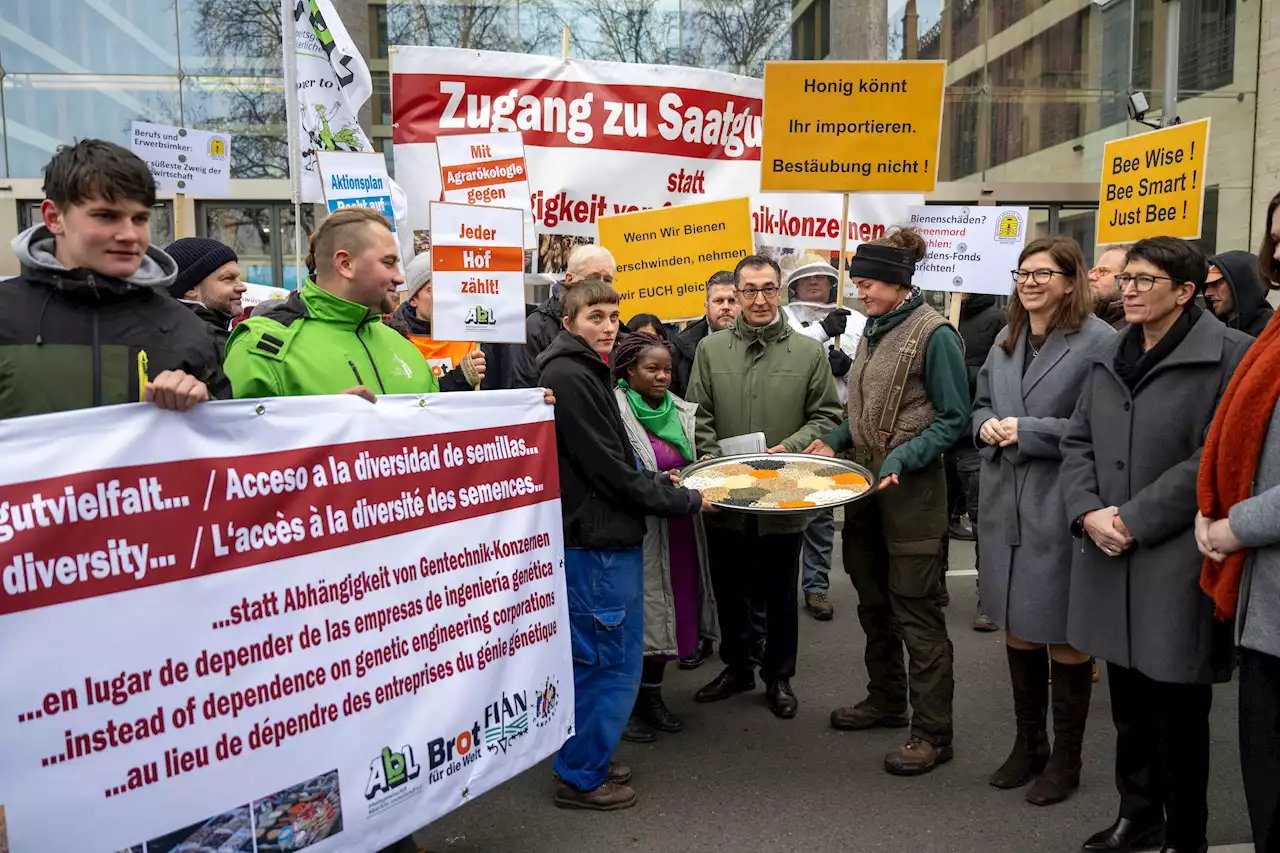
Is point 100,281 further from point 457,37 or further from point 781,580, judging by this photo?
point 457,37

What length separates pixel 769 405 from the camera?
188 inches

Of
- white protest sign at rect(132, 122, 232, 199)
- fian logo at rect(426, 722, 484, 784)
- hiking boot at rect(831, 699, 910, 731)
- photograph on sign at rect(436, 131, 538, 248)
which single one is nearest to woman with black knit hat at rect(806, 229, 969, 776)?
hiking boot at rect(831, 699, 910, 731)

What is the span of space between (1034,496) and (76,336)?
3.23m

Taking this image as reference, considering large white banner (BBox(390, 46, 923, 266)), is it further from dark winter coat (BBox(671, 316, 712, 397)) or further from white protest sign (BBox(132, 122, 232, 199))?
white protest sign (BBox(132, 122, 232, 199))

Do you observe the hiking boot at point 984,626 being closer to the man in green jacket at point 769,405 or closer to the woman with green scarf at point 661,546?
the man in green jacket at point 769,405

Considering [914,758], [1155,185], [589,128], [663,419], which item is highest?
[589,128]

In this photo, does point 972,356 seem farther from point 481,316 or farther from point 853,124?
point 481,316

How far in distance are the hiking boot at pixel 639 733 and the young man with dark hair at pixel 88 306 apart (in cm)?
284

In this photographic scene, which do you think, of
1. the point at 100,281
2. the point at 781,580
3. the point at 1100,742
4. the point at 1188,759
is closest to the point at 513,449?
the point at 100,281

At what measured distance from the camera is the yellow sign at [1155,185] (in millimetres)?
6188

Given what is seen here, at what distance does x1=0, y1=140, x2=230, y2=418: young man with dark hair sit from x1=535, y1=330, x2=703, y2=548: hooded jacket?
1458 millimetres

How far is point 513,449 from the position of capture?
10.8 ft

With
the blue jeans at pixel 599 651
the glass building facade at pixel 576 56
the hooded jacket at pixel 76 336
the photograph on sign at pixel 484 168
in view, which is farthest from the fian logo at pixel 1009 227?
the glass building facade at pixel 576 56

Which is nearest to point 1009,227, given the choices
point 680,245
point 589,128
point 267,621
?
point 680,245
